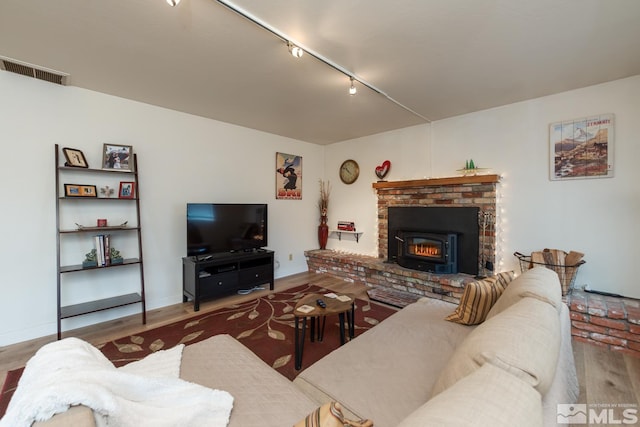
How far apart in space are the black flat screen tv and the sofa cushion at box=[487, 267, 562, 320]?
3055mm

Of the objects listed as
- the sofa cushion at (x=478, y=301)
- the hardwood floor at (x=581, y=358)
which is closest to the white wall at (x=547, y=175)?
the hardwood floor at (x=581, y=358)

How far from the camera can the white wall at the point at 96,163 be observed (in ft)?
8.08

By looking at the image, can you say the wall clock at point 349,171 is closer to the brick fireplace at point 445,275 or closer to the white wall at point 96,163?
the brick fireplace at point 445,275

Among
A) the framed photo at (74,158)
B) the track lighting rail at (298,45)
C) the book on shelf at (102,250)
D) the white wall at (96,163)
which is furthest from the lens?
the book on shelf at (102,250)

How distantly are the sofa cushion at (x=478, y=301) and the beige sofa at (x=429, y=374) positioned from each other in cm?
7

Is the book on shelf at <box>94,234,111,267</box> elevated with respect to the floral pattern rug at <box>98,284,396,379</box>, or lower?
elevated

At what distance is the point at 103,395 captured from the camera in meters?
0.80

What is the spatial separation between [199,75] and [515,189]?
3696mm

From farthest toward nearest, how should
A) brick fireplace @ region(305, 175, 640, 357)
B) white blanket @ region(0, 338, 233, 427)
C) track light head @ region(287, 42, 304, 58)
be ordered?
brick fireplace @ region(305, 175, 640, 357) < track light head @ region(287, 42, 304, 58) < white blanket @ region(0, 338, 233, 427)

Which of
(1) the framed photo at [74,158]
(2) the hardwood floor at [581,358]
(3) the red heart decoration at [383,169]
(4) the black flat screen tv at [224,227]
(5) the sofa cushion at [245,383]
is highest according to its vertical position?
(3) the red heart decoration at [383,169]

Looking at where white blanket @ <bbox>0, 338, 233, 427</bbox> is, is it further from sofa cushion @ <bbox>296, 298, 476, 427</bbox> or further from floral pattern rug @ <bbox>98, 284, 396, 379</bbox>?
floral pattern rug @ <bbox>98, 284, 396, 379</bbox>

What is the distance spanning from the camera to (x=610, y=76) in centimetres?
252

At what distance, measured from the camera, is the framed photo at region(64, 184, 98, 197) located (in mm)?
Answer: 2600

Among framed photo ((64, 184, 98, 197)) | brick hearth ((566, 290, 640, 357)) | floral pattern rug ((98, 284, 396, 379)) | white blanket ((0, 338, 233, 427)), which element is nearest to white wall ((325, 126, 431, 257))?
floral pattern rug ((98, 284, 396, 379))
